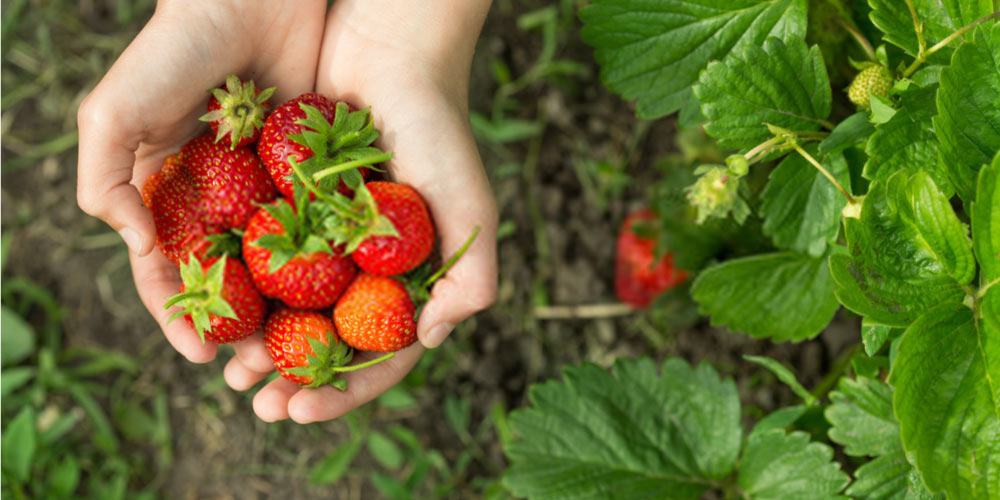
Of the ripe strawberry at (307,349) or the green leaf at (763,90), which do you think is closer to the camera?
the green leaf at (763,90)

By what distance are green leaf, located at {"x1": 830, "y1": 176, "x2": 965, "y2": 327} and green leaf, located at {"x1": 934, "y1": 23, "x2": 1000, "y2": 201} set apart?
2.7 inches

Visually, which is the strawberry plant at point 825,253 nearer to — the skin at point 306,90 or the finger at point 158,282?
the skin at point 306,90

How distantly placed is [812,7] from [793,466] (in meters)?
0.74

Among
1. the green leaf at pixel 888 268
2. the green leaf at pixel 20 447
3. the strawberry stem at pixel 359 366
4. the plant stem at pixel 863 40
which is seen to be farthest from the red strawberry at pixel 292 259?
the green leaf at pixel 20 447

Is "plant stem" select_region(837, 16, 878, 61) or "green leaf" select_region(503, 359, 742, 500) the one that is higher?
"plant stem" select_region(837, 16, 878, 61)

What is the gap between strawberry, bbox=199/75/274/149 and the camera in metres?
1.32

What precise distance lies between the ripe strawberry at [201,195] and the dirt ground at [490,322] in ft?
2.55

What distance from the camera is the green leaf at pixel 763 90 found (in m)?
1.12

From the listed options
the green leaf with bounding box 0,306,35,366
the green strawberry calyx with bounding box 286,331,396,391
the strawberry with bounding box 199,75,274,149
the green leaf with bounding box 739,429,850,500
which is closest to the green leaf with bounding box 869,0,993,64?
the green leaf with bounding box 739,429,850,500

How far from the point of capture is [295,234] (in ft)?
4.07

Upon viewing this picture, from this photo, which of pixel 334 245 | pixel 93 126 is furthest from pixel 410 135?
pixel 93 126

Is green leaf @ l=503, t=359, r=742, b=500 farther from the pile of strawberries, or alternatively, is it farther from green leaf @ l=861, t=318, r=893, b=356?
green leaf @ l=861, t=318, r=893, b=356

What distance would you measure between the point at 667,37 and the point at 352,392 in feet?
2.48

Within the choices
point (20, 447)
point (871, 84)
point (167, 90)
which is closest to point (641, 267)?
point (871, 84)
